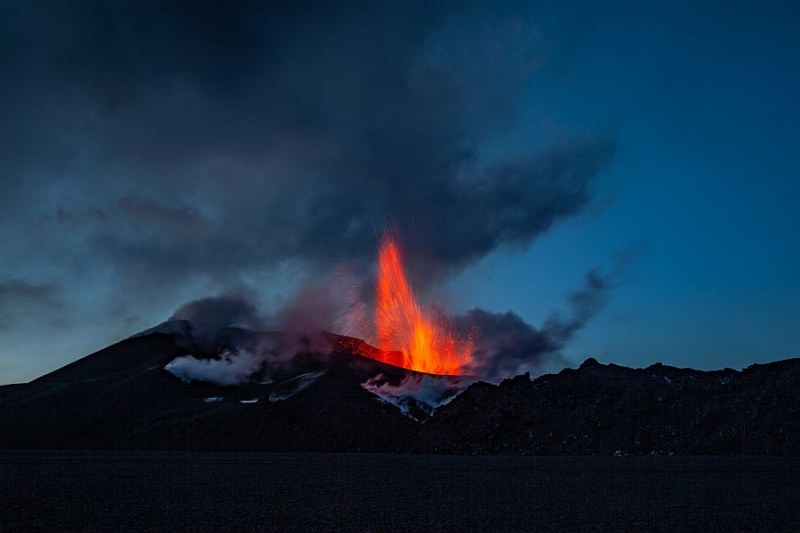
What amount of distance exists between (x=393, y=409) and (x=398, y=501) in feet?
202

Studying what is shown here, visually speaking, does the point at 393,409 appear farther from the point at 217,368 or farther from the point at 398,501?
the point at 398,501

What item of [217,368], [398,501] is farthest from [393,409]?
[398,501]

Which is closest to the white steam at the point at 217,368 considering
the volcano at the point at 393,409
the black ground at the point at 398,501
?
the volcano at the point at 393,409

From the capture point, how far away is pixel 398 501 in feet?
69.5

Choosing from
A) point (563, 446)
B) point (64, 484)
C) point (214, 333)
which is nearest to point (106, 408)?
point (214, 333)

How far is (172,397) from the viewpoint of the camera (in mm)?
88250

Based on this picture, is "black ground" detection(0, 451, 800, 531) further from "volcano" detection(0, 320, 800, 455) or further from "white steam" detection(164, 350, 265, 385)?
"white steam" detection(164, 350, 265, 385)

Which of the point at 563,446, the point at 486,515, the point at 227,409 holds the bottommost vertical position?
the point at 486,515

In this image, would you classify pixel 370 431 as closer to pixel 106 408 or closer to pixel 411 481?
pixel 106 408

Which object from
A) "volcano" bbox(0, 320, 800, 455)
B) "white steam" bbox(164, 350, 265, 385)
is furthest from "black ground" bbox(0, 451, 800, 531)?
"white steam" bbox(164, 350, 265, 385)

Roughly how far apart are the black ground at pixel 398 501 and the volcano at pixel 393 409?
27065mm

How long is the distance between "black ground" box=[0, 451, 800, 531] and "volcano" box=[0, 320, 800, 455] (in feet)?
88.8

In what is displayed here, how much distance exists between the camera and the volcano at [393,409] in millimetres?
60406

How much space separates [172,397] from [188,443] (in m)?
18.4
